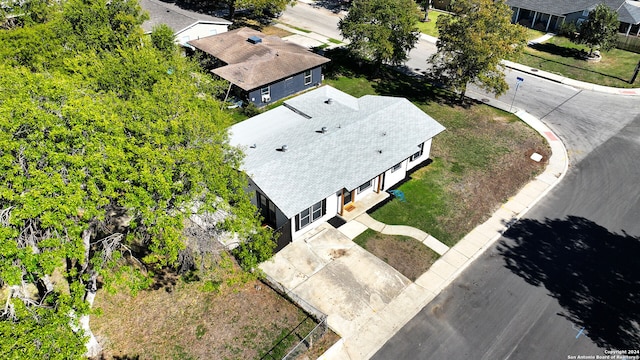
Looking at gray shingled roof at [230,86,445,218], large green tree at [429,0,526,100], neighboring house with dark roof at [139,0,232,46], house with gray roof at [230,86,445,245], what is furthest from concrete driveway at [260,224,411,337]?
neighboring house with dark roof at [139,0,232,46]

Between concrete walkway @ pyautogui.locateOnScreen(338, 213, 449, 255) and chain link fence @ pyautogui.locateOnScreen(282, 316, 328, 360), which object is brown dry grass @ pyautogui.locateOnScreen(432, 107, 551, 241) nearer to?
concrete walkway @ pyautogui.locateOnScreen(338, 213, 449, 255)

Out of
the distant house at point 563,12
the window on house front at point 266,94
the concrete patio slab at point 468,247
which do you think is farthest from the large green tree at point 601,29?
the window on house front at point 266,94

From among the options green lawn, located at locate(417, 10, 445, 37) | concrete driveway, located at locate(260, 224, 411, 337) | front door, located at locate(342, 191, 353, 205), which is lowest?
concrete driveway, located at locate(260, 224, 411, 337)

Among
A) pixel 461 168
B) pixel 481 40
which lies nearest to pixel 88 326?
pixel 461 168

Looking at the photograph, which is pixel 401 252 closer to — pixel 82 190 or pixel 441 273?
pixel 441 273

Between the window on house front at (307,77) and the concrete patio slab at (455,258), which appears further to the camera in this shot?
the window on house front at (307,77)

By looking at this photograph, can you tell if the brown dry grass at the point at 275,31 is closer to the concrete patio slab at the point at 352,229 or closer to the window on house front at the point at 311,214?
the window on house front at the point at 311,214
